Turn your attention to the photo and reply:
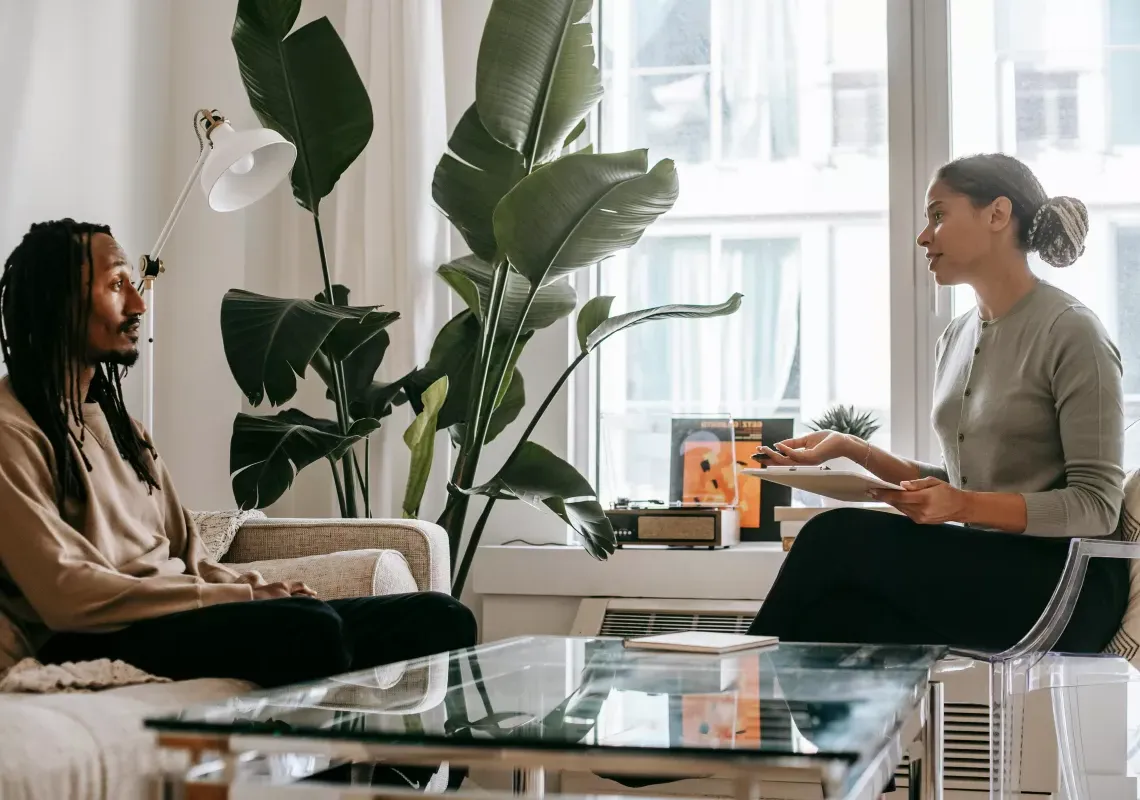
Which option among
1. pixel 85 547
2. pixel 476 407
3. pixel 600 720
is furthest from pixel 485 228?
pixel 600 720

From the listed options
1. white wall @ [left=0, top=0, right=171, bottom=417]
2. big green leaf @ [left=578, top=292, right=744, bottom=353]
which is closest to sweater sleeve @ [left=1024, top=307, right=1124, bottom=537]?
big green leaf @ [left=578, top=292, right=744, bottom=353]

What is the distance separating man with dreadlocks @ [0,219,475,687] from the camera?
1.62m

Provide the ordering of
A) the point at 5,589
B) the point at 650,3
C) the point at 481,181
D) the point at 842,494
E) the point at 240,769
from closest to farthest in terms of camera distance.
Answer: the point at 240,769 → the point at 5,589 → the point at 842,494 → the point at 481,181 → the point at 650,3

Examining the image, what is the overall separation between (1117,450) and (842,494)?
460 mm

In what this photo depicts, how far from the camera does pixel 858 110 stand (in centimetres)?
329

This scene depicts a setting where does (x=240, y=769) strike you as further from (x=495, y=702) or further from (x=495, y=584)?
(x=495, y=584)

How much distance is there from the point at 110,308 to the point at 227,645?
22.2 inches

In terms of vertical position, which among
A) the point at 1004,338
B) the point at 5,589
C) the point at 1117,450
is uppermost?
the point at 1004,338

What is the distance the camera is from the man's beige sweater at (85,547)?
159cm

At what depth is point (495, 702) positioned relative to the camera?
1.17 meters

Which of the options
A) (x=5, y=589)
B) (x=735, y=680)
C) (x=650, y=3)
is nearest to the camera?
(x=735, y=680)

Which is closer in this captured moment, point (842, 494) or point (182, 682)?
point (182, 682)

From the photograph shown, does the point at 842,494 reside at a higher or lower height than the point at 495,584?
higher

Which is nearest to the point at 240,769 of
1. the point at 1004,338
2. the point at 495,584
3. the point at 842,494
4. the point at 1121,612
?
the point at 842,494
